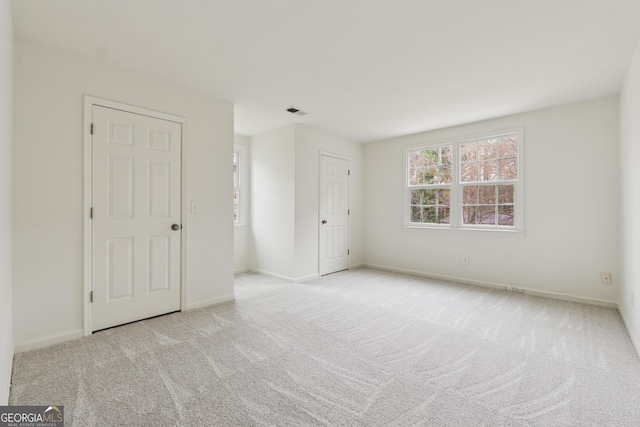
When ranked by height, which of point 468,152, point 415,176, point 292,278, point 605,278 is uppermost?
point 468,152

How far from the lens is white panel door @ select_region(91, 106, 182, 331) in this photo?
274 cm

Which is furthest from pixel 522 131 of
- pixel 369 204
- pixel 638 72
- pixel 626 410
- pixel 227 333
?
pixel 227 333

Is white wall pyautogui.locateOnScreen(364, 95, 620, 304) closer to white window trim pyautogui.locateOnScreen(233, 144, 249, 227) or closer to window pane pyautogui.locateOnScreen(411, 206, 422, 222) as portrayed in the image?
window pane pyautogui.locateOnScreen(411, 206, 422, 222)

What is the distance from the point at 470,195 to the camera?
465 cm

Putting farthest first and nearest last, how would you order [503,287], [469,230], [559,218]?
[469,230] < [503,287] < [559,218]

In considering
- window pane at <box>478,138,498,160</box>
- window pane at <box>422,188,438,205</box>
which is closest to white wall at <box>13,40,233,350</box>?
window pane at <box>422,188,438,205</box>

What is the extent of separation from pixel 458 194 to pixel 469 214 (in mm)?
358

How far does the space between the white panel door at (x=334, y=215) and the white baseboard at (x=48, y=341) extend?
10.8ft

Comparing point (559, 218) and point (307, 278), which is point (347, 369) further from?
point (559, 218)

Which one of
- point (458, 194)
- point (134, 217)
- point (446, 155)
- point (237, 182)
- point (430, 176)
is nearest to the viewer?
point (134, 217)

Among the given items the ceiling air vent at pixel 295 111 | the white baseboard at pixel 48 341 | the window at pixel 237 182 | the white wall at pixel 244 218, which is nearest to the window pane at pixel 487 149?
the ceiling air vent at pixel 295 111

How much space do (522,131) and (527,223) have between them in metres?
1.26

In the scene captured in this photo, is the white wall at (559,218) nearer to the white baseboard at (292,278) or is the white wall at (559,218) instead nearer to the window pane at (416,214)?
the window pane at (416,214)

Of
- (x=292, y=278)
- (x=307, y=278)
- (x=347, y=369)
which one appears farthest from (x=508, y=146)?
(x=347, y=369)
